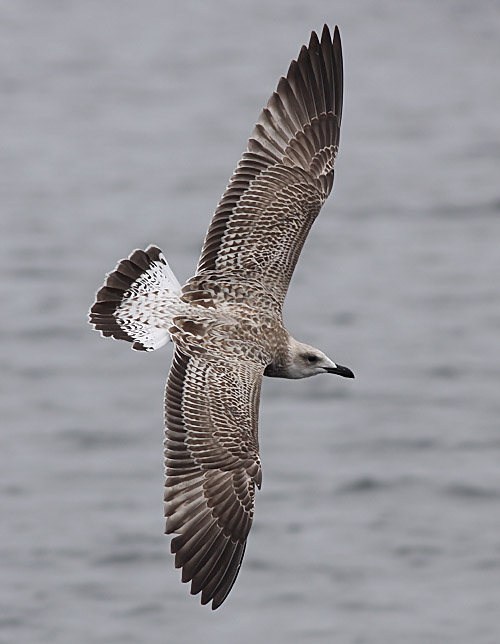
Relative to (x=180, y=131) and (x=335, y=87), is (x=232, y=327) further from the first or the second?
(x=180, y=131)

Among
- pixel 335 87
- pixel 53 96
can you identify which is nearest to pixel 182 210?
pixel 53 96

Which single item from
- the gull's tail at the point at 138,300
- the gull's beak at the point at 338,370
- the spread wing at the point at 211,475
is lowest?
the spread wing at the point at 211,475

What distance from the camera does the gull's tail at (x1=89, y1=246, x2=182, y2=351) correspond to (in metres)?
10.9

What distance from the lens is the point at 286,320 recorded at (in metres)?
23.5

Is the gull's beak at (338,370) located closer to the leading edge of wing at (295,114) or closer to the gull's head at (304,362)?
the gull's head at (304,362)

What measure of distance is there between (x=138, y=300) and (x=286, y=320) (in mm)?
12433

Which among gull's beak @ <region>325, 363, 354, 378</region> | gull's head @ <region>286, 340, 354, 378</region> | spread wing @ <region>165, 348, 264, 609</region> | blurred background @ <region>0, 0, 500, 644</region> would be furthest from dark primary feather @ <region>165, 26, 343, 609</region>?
blurred background @ <region>0, 0, 500, 644</region>

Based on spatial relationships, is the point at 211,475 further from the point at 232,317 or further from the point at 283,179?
the point at 283,179

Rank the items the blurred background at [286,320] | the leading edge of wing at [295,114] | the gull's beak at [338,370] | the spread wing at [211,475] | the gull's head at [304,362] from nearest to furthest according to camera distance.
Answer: the spread wing at [211,475] < the gull's head at [304,362] < the gull's beak at [338,370] < the leading edge of wing at [295,114] < the blurred background at [286,320]

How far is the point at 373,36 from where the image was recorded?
113ft

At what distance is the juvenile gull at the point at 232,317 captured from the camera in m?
10.5

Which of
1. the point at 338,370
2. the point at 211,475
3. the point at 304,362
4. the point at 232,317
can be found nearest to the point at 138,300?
the point at 232,317

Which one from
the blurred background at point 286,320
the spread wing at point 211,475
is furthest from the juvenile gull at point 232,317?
the blurred background at point 286,320

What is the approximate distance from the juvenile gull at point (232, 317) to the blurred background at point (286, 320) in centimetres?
797
